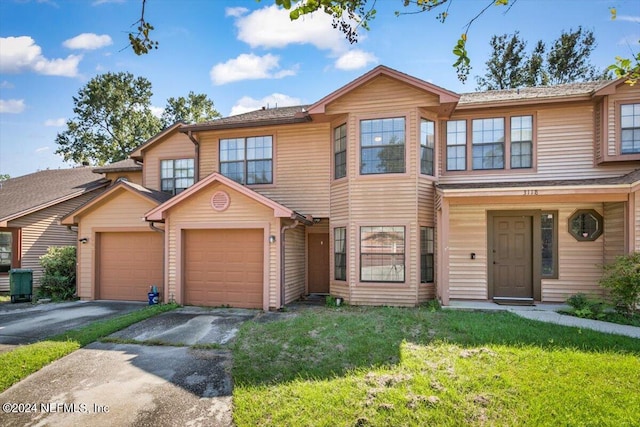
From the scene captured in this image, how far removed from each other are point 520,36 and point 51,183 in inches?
1191

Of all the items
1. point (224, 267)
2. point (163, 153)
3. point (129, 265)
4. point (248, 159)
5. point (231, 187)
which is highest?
point (163, 153)

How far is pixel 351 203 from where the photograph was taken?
9602mm

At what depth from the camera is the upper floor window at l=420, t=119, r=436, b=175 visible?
945 cm

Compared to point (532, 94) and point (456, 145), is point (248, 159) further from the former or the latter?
point (532, 94)

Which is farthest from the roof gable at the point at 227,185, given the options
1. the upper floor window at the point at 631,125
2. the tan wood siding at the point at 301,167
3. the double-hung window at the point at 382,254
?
the upper floor window at the point at 631,125

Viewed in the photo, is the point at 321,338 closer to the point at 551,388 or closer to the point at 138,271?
the point at 551,388

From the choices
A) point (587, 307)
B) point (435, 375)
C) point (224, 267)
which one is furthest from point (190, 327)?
point (587, 307)

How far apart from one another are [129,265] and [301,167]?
6349 millimetres

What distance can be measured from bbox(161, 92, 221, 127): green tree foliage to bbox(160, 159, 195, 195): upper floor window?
20.5 m

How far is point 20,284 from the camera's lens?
10.8m

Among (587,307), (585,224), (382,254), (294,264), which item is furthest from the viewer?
(294,264)

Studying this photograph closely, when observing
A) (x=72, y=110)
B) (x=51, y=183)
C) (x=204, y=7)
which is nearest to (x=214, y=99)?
(x=72, y=110)

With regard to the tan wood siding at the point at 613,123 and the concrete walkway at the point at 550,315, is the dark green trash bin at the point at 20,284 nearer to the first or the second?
the concrete walkway at the point at 550,315

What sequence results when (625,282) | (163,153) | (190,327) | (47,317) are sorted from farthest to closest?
→ (163,153) < (47,317) < (190,327) < (625,282)
